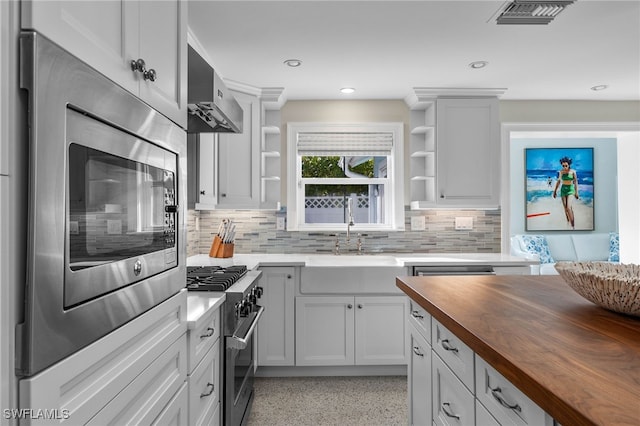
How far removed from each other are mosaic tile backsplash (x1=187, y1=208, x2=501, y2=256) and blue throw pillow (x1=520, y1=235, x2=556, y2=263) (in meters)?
2.06

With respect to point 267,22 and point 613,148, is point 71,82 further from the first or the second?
point 613,148

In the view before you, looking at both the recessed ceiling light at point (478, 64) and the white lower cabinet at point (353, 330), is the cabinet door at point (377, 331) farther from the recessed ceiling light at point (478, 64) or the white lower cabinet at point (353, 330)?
the recessed ceiling light at point (478, 64)

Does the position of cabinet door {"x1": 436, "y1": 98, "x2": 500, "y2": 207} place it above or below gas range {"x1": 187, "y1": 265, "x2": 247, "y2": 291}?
above

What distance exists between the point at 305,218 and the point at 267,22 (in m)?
1.97

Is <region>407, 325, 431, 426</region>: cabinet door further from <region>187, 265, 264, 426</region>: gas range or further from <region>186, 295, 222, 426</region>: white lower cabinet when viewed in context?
<region>186, 295, 222, 426</region>: white lower cabinet

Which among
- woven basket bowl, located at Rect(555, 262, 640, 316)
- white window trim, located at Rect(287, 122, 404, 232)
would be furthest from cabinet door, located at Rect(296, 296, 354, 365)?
woven basket bowl, located at Rect(555, 262, 640, 316)

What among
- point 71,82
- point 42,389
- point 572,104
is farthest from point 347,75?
point 42,389

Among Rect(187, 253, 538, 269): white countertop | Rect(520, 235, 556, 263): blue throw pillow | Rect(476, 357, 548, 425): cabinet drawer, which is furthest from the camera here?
Rect(520, 235, 556, 263): blue throw pillow

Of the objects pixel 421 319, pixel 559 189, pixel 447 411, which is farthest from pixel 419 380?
pixel 559 189

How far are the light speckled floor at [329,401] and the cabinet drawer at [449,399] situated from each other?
3.41 ft

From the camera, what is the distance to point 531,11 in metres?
2.17

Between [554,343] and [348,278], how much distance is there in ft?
7.08

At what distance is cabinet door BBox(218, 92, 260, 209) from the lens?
330 cm

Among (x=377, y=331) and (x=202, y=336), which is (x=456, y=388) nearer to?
(x=202, y=336)
